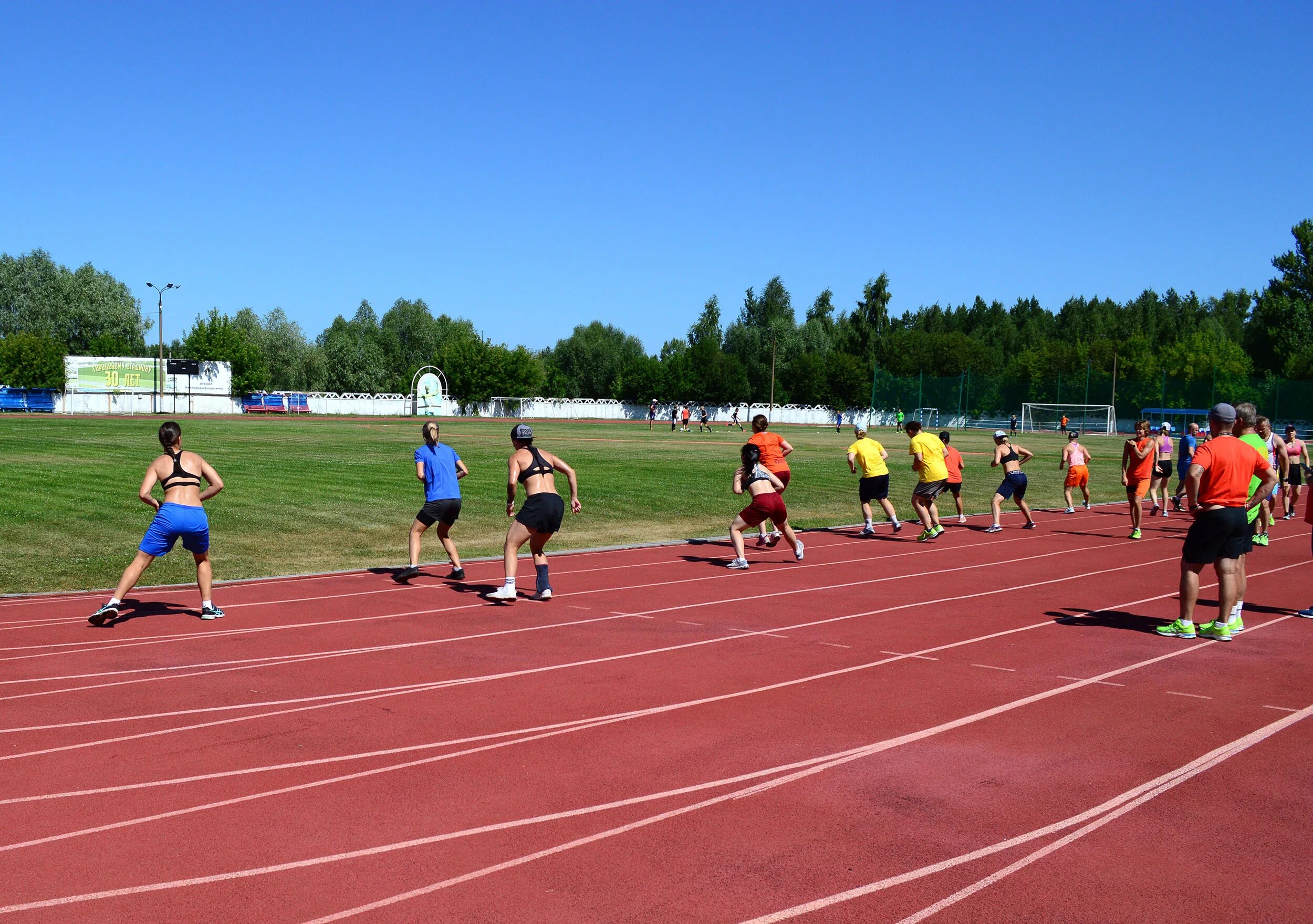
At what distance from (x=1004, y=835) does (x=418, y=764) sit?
297 centimetres

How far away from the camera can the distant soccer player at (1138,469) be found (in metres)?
18.5

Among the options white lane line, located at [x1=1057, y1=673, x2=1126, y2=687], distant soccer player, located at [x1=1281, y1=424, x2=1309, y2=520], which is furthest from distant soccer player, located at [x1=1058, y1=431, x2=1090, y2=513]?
white lane line, located at [x1=1057, y1=673, x2=1126, y2=687]

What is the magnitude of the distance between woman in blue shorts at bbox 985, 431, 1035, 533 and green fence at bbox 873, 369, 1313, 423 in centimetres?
6146

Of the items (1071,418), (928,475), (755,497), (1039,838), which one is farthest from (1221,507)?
(1071,418)

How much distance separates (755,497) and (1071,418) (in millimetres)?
79312

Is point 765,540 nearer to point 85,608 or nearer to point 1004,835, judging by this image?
point 85,608

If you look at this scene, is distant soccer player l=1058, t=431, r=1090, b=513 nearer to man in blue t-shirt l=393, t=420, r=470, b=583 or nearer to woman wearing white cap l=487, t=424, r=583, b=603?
man in blue t-shirt l=393, t=420, r=470, b=583

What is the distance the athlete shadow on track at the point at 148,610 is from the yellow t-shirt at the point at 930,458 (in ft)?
35.6

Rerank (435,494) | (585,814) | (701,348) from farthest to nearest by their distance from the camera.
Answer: (701,348) → (435,494) → (585,814)

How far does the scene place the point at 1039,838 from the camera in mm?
4988

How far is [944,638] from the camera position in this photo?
9.48m

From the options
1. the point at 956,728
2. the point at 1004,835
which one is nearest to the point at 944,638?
the point at 956,728

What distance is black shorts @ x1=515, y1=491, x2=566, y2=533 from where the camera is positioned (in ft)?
35.0

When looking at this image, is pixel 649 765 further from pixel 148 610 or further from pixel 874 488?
pixel 874 488
